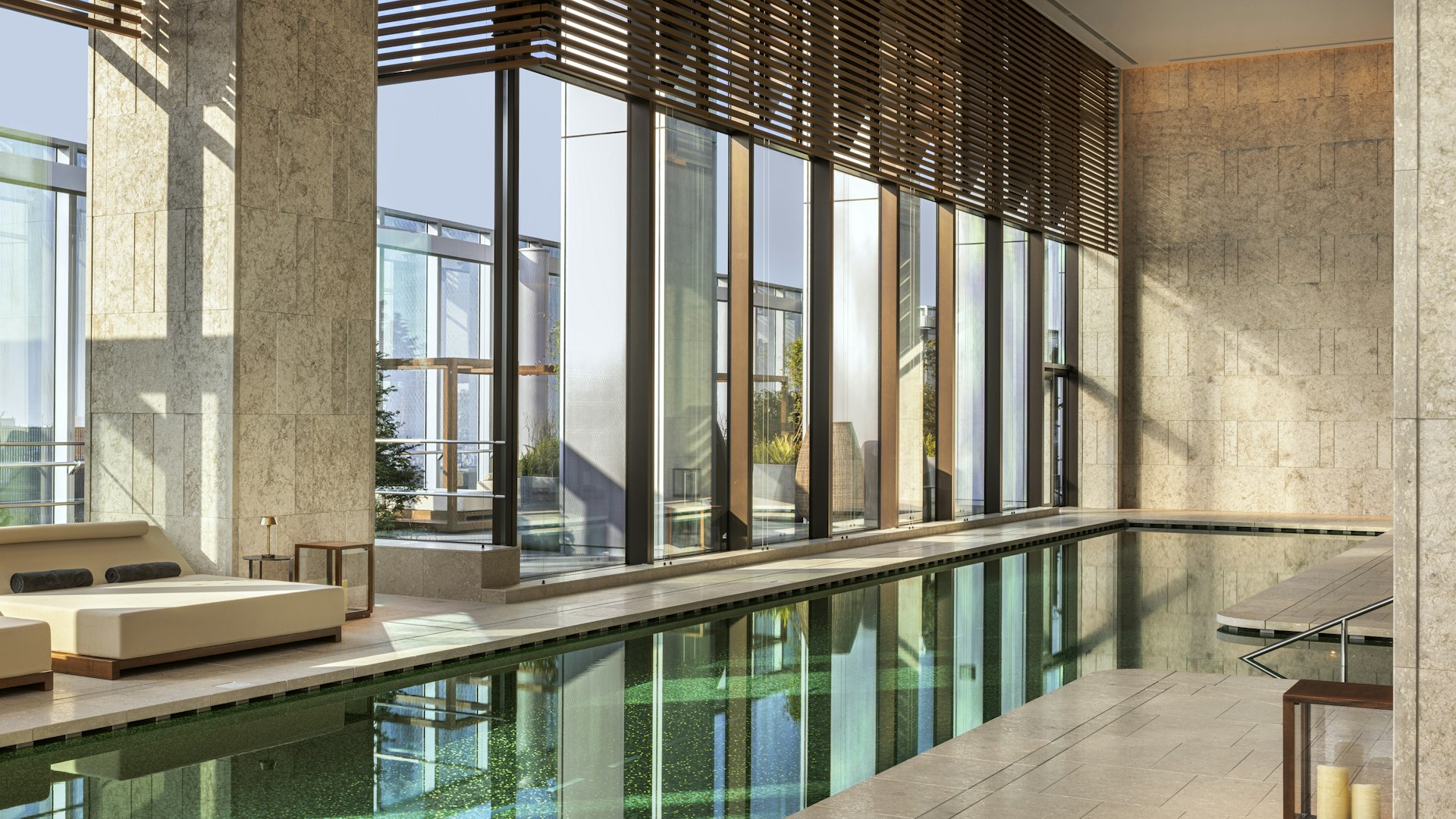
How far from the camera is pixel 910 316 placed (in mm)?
14805

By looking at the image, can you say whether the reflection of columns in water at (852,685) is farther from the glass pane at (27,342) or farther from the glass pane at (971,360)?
the glass pane at (971,360)

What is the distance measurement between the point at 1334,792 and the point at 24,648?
16.0ft

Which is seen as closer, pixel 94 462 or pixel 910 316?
pixel 94 462

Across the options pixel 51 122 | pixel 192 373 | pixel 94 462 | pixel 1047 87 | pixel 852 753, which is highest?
pixel 1047 87

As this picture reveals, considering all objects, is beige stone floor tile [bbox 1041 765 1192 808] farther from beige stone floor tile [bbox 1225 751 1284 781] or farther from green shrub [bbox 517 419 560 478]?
green shrub [bbox 517 419 560 478]

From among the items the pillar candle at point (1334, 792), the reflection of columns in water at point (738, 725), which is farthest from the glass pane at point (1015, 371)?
the pillar candle at point (1334, 792)

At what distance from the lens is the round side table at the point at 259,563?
761 centimetres

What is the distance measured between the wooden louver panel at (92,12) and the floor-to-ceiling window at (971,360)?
10538 mm

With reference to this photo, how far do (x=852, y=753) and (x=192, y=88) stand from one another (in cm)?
544

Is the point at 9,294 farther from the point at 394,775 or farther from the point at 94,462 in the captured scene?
the point at 394,775

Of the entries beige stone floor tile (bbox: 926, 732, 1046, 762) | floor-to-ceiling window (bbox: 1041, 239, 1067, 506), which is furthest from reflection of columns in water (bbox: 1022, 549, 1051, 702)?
floor-to-ceiling window (bbox: 1041, 239, 1067, 506)

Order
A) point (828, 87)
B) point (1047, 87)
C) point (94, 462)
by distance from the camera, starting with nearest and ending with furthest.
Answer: point (94, 462)
point (828, 87)
point (1047, 87)

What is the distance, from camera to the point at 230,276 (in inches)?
303

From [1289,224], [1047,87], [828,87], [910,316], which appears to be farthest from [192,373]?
[1289,224]
